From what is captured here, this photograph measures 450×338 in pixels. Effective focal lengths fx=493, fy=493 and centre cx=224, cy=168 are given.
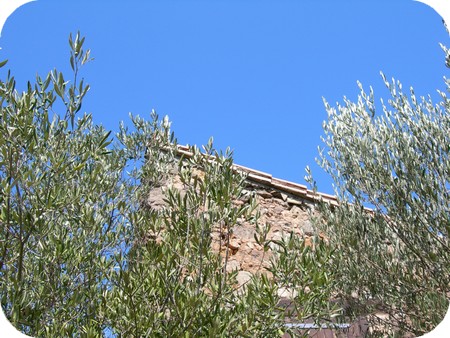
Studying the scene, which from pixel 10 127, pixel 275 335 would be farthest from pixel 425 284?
pixel 10 127

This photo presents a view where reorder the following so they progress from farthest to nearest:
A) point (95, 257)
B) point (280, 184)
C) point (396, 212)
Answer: point (280, 184) < point (396, 212) < point (95, 257)

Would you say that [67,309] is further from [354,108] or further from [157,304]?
[354,108]

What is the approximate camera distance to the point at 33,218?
9.56ft

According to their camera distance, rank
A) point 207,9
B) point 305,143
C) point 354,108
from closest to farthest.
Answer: point 207,9, point 354,108, point 305,143

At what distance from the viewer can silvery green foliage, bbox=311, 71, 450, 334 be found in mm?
4457

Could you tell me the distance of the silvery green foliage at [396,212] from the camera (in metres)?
4.46

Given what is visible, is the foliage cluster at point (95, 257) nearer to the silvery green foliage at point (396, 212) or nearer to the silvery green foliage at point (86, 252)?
the silvery green foliage at point (86, 252)

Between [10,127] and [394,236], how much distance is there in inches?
150

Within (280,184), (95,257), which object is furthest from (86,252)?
(280,184)

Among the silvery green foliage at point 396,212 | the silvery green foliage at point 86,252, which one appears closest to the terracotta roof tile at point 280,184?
the silvery green foliage at point 396,212

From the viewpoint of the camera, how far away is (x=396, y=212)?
15.5 ft

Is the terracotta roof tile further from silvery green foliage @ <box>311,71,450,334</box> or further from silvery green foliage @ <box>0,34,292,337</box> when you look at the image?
silvery green foliage @ <box>0,34,292,337</box>

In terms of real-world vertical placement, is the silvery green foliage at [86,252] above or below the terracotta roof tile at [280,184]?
below

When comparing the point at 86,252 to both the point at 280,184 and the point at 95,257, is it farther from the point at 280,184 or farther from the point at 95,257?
the point at 280,184
